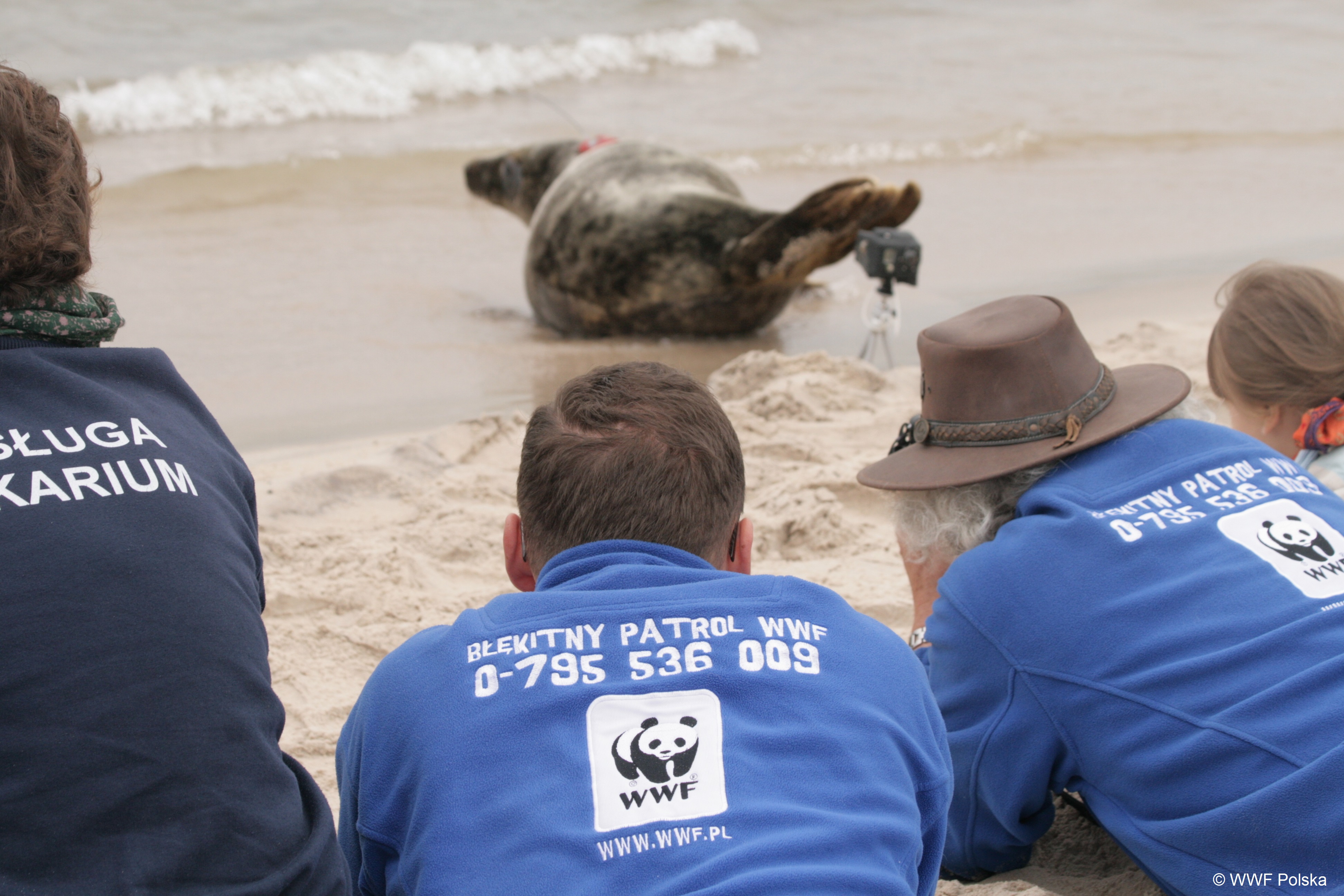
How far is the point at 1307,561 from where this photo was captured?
1648mm

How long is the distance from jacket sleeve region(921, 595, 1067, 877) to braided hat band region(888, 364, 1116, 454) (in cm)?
30

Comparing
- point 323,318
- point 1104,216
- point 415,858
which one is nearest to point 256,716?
point 415,858

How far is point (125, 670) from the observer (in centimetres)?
120

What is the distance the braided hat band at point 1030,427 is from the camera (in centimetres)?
190

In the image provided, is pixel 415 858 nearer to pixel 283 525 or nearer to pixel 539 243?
pixel 283 525

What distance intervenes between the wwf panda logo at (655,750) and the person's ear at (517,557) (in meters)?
0.37

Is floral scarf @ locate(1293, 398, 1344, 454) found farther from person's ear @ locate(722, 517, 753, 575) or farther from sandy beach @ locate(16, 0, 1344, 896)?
person's ear @ locate(722, 517, 753, 575)

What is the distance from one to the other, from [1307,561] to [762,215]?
3409mm

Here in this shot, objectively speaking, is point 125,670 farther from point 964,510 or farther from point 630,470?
point 964,510

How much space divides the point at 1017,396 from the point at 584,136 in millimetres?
7316

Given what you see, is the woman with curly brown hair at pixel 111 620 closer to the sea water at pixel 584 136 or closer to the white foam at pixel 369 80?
the sea water at pixel 584 136

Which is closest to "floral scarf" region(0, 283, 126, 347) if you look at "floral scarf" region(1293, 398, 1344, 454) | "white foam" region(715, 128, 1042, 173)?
"floral scarf" region(1293, 398, 1344, 454)

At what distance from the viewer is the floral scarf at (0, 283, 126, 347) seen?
1.35 m

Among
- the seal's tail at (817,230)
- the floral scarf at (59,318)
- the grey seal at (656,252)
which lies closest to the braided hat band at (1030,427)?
the floral scarf at (59,318)
